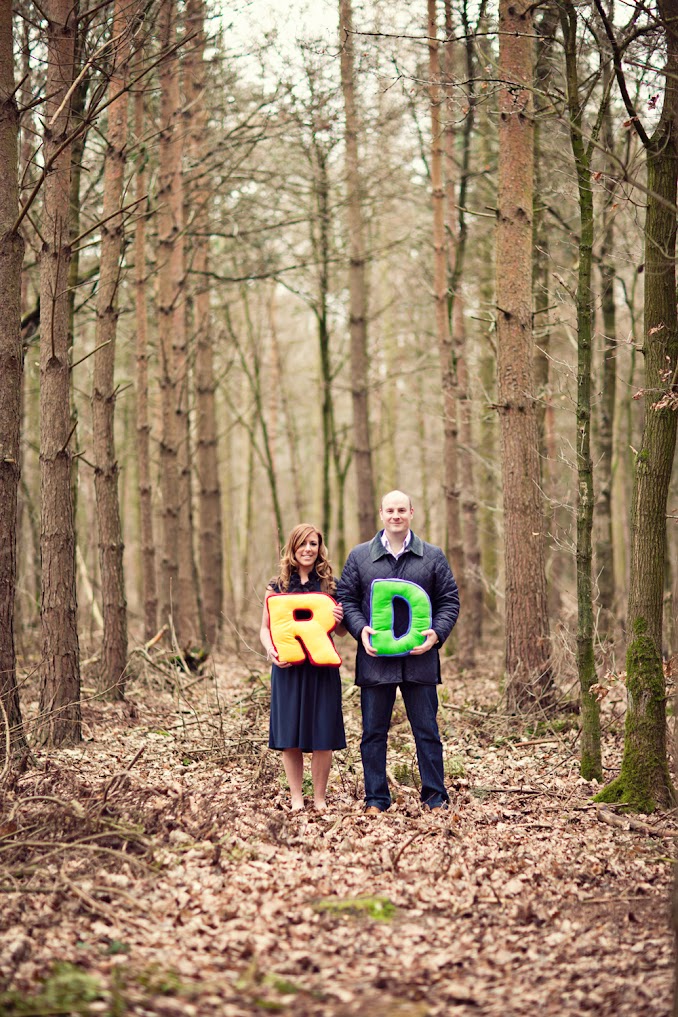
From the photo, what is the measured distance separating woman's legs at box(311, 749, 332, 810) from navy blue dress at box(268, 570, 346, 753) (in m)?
0.08

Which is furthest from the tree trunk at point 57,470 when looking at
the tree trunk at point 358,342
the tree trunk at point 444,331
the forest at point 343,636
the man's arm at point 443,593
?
the tree trunk at point 358,342

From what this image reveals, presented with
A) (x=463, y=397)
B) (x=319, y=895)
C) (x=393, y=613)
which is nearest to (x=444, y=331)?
(x=463, y=397)

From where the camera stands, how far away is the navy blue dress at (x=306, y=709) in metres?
6.55

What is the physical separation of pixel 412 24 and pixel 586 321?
19.8ft

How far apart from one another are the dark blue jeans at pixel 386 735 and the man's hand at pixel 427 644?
0.81 ft

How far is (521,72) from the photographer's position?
910cm

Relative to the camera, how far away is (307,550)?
262 inches

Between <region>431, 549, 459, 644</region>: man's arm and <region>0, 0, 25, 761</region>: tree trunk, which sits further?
<region>0, 0, 25, 761</region>: tree trunk

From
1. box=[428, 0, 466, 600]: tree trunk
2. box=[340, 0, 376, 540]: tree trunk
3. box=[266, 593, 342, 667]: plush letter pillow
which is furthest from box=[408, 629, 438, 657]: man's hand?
box=[340, 0, 376, 540]: tree trunk

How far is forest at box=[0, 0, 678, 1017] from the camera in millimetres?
4438

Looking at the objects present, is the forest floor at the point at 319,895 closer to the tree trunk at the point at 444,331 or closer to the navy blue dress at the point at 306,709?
the navy blue dress at the point at 306,709

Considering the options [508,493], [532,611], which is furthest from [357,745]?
[508,493]

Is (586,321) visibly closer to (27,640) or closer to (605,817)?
(605,817)

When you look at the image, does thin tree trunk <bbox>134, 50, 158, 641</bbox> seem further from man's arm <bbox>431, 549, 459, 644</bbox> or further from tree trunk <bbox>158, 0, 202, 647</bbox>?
man's arm <bbox>431, 549, 459, 644</bbox>
